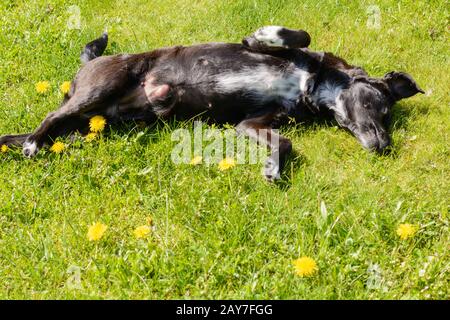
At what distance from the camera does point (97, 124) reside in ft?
14.4

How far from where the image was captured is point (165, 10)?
6102mm

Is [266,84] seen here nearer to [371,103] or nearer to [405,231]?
[371,103]

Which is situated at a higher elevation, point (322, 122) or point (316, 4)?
point (316, 4)

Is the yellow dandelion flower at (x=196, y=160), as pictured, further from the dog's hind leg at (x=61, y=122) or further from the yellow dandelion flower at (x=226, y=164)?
the dog's hind leg at (x=61, y=122)

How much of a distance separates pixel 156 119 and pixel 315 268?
2.12 meters

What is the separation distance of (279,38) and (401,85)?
3.62ft

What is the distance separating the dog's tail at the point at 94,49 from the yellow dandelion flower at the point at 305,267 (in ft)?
9.92

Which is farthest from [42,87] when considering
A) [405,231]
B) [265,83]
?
[405,231]

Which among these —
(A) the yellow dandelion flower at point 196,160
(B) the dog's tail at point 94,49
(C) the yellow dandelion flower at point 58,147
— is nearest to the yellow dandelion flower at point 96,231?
(A) the yellow dandelion flower at point 196,160

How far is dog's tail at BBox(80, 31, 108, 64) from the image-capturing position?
16.8ft

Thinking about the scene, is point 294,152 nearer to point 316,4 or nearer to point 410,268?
point 410,268

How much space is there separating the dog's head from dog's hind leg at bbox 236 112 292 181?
0.57m

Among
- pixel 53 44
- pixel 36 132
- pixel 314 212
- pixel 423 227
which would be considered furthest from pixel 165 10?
pixel 423 227
